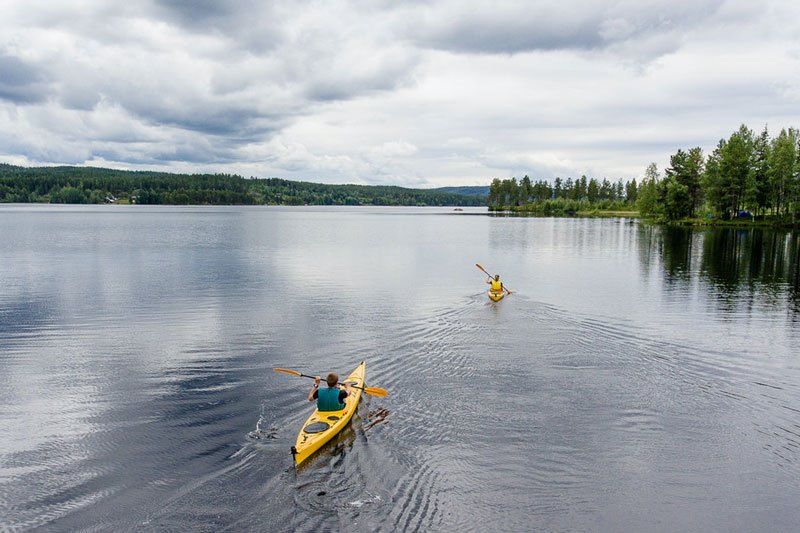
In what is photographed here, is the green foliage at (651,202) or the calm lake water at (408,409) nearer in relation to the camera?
the calm lake water at (408,409)

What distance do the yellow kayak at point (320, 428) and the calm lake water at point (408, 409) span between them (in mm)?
472

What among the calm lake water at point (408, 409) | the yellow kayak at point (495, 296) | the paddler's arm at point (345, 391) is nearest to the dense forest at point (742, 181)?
the calm lake water at point (408, 409)

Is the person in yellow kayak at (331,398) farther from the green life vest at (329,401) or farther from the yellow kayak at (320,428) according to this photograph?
the yellow kayak at (320,428)

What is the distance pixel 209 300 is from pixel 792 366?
34.2m

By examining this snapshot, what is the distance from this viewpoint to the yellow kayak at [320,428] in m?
14.6

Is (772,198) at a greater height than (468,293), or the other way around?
(772,198)

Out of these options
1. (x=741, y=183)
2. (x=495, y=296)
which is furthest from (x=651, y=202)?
(x=495, y=296)

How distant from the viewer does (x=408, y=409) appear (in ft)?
60.6

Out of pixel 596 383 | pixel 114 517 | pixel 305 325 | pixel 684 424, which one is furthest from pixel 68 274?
pixel 684 424

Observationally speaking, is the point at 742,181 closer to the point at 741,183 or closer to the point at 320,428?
the point at 741,183

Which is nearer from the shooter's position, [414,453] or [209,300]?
[414,453]

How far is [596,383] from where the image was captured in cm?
2097

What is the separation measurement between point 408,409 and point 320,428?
388cm

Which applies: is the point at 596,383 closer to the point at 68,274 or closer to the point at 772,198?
the point at 68,274
